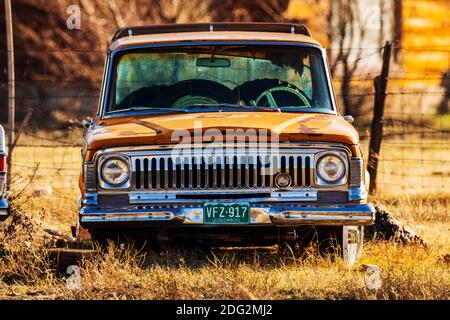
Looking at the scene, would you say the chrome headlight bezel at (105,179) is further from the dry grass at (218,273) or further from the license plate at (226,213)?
the license plate at (226,213)

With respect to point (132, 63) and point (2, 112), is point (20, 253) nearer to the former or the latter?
point (132, 63)

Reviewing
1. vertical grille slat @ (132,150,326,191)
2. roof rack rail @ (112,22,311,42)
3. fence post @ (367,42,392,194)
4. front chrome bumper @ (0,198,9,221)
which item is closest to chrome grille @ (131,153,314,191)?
vertical grille slat @ (132,150,326,191)

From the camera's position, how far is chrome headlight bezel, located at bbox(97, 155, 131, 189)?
24.5 feet

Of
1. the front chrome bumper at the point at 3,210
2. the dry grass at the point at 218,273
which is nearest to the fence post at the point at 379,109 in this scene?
the dry grass at the point at 218,273

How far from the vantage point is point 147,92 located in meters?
8.55

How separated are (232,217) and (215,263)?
361mm

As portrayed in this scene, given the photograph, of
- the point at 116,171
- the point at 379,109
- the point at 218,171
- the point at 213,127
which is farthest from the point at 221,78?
the point at 379,109

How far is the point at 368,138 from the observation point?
671 inches

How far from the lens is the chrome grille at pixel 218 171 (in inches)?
293

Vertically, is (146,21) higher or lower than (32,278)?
higher

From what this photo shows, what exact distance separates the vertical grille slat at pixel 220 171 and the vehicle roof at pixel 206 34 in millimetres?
1490

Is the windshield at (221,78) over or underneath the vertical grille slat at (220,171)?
over
